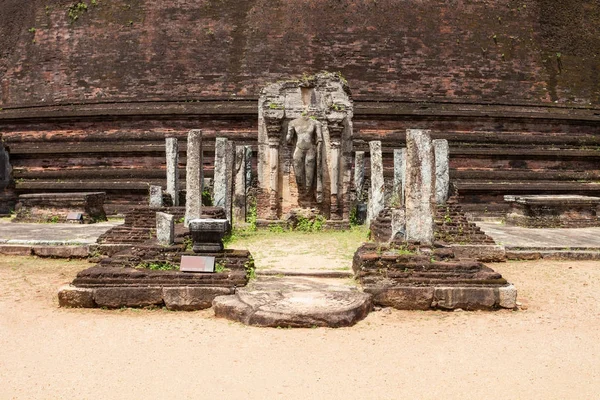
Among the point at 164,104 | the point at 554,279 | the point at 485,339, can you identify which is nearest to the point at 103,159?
the point at 164,104

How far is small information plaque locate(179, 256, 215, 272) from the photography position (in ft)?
20.1

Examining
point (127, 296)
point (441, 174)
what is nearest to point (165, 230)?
point (127, 296)

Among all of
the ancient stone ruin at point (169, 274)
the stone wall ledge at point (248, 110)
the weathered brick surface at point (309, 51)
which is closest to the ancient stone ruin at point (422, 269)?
the ancient stone ruin at point (169, 274)

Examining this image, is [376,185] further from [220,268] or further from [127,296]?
[127,296]

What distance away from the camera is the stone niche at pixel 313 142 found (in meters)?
11.7

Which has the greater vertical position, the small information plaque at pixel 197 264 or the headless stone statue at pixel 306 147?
the headless stone statue at pixel 306 147

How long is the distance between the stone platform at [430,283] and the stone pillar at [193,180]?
3392 mm

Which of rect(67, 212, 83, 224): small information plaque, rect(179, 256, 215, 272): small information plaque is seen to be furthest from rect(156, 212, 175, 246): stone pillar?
rect(67, 212, 83, 224): small information plaque

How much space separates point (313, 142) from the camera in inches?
456

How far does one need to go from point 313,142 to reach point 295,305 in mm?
6473

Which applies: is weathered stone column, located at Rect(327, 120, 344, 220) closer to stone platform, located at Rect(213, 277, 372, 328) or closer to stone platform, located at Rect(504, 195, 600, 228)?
stone platform, located at Rect(504, 195, 600, 228)

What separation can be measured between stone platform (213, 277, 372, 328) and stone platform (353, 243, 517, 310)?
28 cm

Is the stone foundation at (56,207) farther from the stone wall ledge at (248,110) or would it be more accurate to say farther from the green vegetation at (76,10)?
the green vegetation at (76,10)

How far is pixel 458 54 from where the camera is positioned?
16.0m
